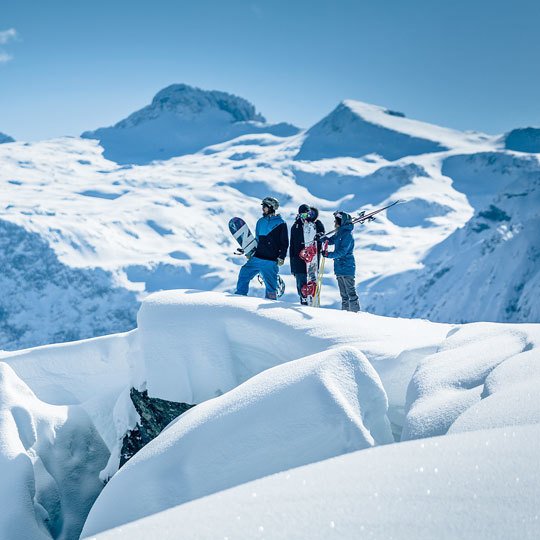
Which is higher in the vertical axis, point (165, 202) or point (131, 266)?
point (165, 202)

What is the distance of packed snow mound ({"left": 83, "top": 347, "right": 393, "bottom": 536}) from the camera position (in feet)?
14.8

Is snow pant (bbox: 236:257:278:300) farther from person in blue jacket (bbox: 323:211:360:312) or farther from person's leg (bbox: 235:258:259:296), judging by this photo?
person in blue jacket (bbox: 323:211:360:312)

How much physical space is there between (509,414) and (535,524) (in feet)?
4.06

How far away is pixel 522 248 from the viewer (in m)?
80.2

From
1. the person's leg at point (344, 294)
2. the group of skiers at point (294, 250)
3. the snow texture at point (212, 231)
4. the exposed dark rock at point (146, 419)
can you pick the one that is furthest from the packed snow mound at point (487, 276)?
the exposed dark rock at point (146, 419)

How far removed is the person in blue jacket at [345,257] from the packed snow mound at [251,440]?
231 inches

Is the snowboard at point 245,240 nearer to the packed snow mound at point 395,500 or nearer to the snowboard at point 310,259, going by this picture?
the snowboard at point 310,259

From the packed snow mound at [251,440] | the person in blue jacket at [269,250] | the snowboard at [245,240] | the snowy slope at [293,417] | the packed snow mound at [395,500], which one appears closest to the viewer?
the packed snow mound at [395,500]

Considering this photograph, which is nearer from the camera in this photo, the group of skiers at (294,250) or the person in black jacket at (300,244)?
the group of skiers at (294,250)

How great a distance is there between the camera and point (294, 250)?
36.4 ft

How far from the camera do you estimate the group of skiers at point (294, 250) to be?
1031 centimetres

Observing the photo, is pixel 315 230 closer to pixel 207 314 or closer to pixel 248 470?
pixel 207 314

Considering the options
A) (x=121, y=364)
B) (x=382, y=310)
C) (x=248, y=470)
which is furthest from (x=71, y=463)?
(x=382, y=310)

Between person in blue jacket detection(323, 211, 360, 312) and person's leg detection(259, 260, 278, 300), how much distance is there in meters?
1.09
